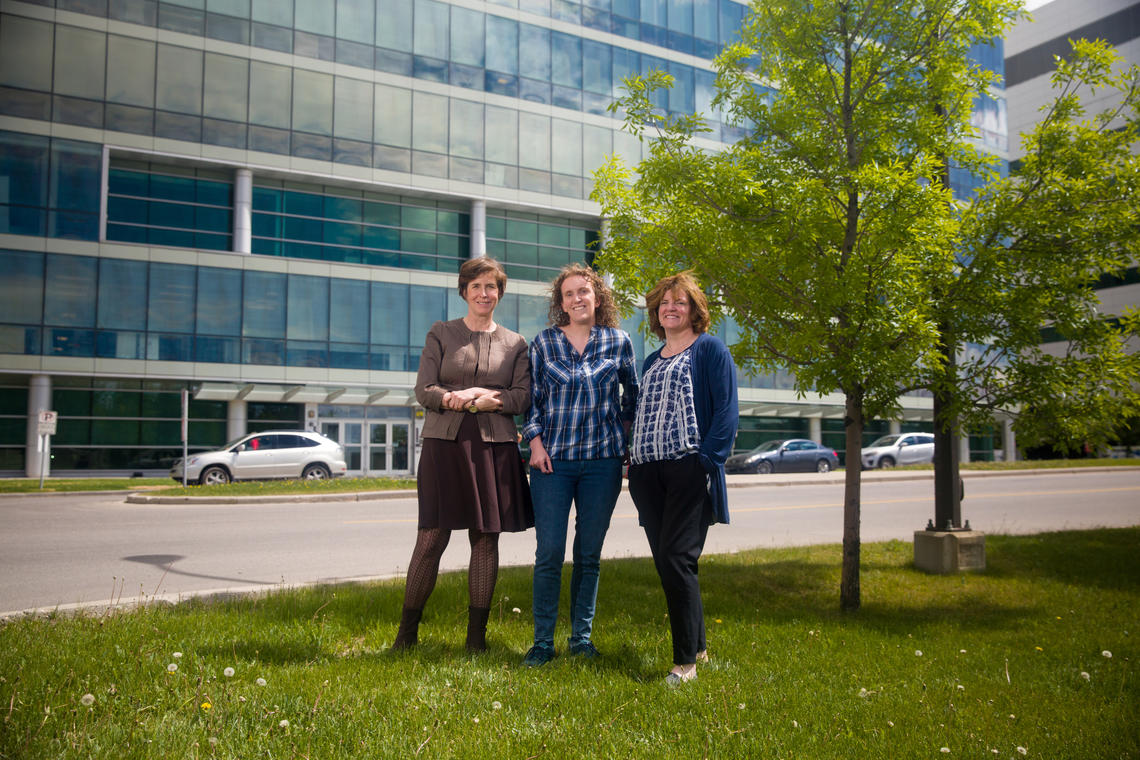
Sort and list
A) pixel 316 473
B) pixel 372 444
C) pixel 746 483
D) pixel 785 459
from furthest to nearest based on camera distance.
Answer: pixel 372 444 → pixel 785 459 → pixel 316 473 → pixel 746 483

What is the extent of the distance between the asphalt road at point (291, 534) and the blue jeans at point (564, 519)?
3108mm

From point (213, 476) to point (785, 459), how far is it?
64.9ft

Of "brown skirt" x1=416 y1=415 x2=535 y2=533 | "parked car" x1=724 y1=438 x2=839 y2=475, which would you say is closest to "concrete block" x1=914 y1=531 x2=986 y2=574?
"brown skirt" x1=416 y1=415 x2=535 y2=533

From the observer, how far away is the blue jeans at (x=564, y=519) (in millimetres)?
4184

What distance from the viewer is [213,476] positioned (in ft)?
68.7

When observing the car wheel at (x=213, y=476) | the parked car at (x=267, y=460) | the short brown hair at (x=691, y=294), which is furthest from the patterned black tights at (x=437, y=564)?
the car wheel at (x=213, y=476)

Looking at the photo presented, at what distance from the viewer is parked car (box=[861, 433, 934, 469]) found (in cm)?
3221

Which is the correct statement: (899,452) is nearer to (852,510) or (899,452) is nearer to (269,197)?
(269,197)

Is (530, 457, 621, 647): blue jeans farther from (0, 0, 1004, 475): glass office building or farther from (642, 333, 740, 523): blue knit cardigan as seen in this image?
(0, 0, 1004, 475): glass office building

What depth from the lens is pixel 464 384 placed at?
4.45 metres

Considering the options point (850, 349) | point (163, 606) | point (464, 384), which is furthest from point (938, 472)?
point (163, 606)

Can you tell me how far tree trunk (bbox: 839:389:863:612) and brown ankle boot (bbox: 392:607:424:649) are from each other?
11.1ft

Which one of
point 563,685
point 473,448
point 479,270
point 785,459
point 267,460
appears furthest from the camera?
point 785,459

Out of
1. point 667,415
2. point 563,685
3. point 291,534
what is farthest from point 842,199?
point 291,534
